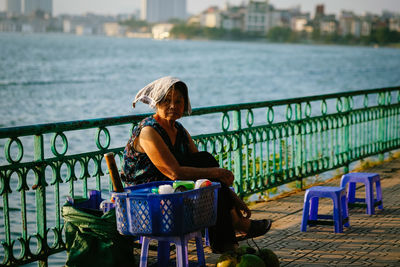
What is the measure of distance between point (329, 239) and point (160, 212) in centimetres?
236

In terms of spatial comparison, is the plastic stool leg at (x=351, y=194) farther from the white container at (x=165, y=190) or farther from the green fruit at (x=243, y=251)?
the white container at (x=165, y=190)

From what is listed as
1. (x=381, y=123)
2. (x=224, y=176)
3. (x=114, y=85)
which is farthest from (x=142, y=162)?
(x=114, y=85)

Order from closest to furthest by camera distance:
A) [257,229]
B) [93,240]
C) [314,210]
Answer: [93,240], [257,229], [314,210]

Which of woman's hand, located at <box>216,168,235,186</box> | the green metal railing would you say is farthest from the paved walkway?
woman's hand, located at <box>216,168,235,186</box>

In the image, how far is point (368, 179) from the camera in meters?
6.88

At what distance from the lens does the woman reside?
465 centimetres

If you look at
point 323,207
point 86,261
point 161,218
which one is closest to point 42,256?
point 86,261

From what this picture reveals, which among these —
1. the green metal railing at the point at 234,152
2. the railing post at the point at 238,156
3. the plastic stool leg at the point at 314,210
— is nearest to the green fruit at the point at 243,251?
the green metal railing at the point at 234,152

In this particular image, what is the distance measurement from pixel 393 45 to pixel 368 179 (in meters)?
186

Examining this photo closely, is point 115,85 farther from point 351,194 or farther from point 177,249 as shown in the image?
point 177,249

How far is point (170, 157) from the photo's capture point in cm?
465

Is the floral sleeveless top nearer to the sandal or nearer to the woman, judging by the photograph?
the woman

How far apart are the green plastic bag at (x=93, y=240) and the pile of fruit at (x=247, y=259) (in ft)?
2.43

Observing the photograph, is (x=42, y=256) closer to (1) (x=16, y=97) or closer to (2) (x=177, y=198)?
(2) (x=177, y=198)
